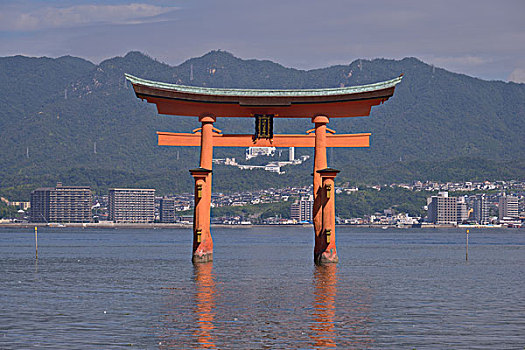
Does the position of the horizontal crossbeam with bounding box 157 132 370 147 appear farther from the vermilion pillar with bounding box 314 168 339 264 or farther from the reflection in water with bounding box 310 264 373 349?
the reflection in water with bounding box 310 264 373 349

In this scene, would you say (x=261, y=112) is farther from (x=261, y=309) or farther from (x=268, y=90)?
(x=261, y=309)

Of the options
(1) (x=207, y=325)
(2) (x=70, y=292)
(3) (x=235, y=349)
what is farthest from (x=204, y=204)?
(3) (x=235, y=349)

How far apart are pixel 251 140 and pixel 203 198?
18.9ft

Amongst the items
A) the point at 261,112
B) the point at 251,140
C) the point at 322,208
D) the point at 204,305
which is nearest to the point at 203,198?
the point at 251,140

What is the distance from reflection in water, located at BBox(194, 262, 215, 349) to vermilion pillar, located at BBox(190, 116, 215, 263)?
1169mm

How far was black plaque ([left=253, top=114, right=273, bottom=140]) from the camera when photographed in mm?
51094

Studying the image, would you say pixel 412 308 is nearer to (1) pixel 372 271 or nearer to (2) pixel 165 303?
(2) pixel 165 303

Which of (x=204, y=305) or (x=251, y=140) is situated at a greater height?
(x=251, y=140)

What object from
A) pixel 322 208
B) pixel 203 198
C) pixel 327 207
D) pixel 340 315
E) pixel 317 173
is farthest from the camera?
pixel 317 173

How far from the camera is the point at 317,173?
164 ft

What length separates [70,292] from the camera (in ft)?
128

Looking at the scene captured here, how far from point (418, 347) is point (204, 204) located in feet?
86.6

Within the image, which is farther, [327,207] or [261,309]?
[327,207]

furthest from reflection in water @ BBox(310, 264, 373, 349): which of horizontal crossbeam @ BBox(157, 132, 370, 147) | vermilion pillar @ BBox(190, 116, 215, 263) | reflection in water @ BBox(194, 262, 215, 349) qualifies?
horizontal crossbeam @ BBox(157, 132, 370, 147)
